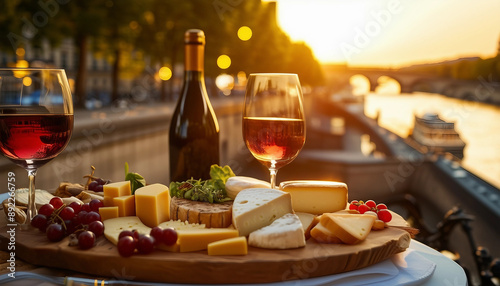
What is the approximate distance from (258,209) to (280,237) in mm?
114

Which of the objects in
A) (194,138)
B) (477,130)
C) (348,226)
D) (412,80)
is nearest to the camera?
(348,226)

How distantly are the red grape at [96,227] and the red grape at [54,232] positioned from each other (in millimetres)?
78

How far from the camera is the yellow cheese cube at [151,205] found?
1.25m

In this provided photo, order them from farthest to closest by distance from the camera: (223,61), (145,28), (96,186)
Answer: (223,61), (145,28), (96,186)

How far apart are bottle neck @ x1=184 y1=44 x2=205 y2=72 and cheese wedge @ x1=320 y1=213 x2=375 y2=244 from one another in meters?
0.87

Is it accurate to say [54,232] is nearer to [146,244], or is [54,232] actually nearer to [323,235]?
[146,244]

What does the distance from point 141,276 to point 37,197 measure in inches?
24.1

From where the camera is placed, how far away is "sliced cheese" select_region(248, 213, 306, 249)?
109cm

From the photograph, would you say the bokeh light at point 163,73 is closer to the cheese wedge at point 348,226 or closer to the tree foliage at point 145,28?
the tree foliage at point 145,28

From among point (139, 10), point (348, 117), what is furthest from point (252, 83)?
point (348, 117)

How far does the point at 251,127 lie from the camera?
1469mm

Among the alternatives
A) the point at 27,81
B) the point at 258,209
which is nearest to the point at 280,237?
the point at 258,209

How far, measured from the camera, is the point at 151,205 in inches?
49.2

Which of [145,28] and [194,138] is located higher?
[145,28]
